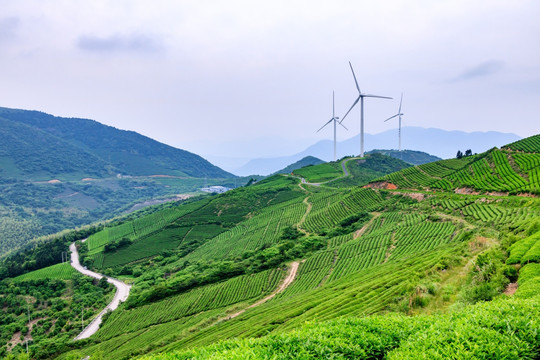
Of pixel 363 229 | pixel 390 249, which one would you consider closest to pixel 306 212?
pixel 363 229

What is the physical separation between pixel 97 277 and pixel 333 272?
3056 inches

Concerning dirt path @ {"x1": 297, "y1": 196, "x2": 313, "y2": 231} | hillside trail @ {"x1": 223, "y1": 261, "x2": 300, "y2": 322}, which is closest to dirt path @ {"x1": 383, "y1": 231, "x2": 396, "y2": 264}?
hillside trail @ {"x1": 223, "y1": 261, "x2": 300, "y2": 322}

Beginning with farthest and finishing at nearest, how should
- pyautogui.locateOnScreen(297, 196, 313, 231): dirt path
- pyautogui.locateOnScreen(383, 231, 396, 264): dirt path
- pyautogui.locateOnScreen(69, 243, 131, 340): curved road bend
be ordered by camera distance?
pyautogui.locateOnScreen(297, 196, 313, 231): dirt path → pyautogui.locateOnScreen(69, 243, 131, 340): curved road bend → pyautogui.locateOnScreen(383, 231, 396, 264): dirt path

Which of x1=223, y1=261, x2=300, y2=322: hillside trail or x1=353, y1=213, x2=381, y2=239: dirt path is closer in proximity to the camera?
x1=223, y1=261, x2=300, y2=322: hillside trail

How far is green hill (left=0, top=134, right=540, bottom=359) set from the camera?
12180 mm

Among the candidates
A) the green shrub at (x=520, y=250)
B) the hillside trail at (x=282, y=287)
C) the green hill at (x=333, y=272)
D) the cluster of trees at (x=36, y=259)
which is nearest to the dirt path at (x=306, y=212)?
the green hill at (x=333, y=272)

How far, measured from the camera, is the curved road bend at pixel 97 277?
65500mm

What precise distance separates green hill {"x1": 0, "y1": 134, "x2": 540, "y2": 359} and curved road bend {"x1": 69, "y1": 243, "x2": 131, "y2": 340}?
3310 mm

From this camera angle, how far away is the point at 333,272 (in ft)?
177

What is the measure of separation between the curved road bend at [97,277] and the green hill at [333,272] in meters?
3.31

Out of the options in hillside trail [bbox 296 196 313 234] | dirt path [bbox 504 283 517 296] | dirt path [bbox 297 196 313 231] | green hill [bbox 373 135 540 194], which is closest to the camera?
dirt path [bbox 504 283 517 296]

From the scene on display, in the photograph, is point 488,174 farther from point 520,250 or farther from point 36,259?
point 36,259

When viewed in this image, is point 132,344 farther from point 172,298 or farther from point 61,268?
point 61,268

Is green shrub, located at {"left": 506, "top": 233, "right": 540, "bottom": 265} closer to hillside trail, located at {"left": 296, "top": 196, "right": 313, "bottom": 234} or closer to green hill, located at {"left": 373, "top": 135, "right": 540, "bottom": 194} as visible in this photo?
green hill, located at {"left": 373, "top": 135, "right": 540, "bottom": 194}
